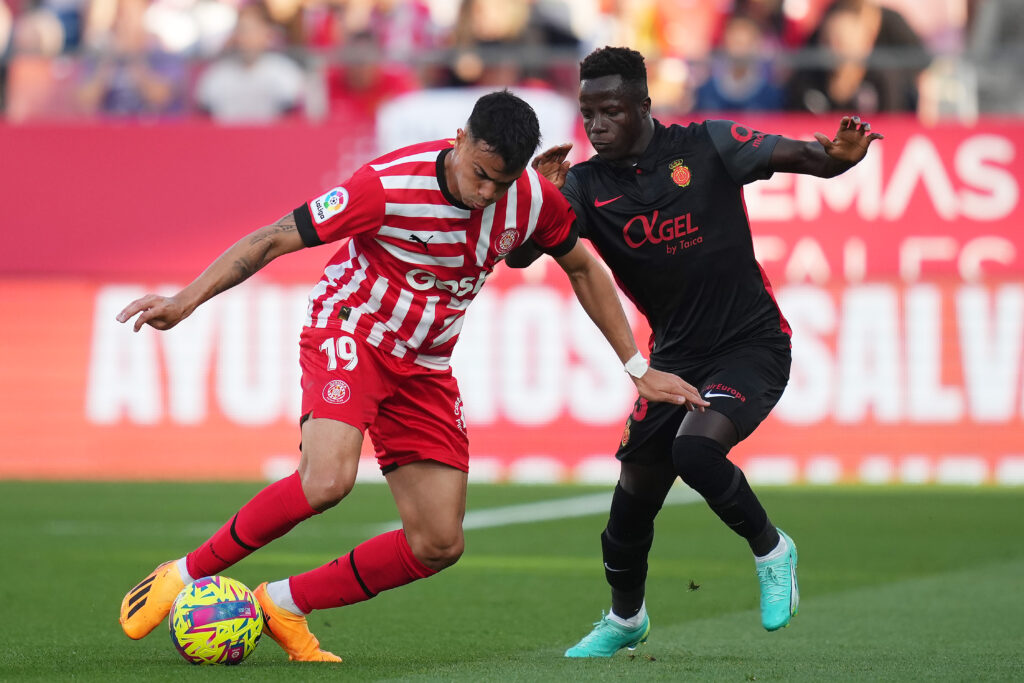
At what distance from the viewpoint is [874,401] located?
13352 mm

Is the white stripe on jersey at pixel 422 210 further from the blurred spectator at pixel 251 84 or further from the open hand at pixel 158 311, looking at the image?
the blurred spectator at pixel 251 84

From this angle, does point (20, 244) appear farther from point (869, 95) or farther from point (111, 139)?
point (869, 95)

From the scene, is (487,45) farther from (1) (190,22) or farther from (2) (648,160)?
(2) (648,160)

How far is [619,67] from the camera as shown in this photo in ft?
19.2

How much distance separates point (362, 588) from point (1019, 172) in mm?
9524

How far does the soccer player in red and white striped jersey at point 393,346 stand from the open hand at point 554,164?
0.37 meters

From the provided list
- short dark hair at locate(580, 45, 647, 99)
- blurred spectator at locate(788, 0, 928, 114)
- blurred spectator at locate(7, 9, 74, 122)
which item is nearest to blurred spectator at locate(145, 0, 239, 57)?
blurred spectator at locate(7, 9, 74, 122)

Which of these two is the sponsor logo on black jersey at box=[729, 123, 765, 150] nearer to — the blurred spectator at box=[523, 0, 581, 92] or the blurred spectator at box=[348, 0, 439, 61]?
the blurred spectator at box=[523, 0, 581, 92]

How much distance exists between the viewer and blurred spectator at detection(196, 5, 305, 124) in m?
14.1

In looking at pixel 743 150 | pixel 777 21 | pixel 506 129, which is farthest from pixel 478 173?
pixel 777 21

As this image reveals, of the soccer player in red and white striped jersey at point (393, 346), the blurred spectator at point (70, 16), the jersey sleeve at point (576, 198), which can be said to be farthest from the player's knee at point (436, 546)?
the blurred spectator at point (70, 16)

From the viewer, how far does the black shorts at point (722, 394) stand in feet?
19.0

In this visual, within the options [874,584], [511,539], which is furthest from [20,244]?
[874,584]

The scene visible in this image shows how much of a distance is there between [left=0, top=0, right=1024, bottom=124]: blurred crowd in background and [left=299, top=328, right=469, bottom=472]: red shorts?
27.3 feet
